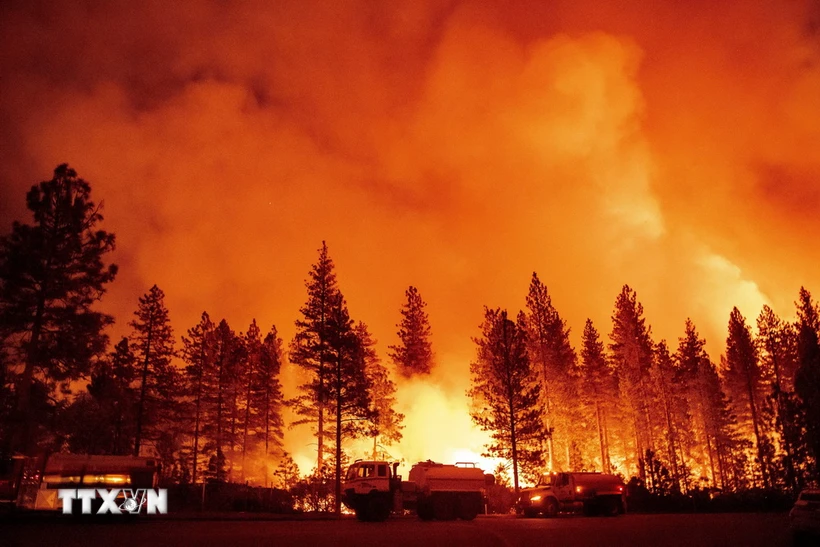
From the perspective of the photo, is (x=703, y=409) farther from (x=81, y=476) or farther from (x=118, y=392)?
(x=81, y=476)

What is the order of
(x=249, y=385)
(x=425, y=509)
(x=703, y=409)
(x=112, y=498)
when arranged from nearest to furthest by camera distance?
(x=112, y=498) → (x=425, y=509) → (x=249, y=385) → (x=703, y=409)

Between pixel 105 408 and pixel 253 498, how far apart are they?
12587 millimetres

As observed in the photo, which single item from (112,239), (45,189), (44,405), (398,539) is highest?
(45,189)

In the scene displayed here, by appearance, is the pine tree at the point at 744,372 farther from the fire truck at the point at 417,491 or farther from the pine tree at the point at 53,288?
the pine tree at the point at 53,288

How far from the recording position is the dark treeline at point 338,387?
99.8 feet

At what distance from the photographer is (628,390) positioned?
206 feet

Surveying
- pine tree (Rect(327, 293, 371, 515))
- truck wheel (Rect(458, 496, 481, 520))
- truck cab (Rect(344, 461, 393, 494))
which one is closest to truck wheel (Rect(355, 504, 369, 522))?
truck cab (Rect(344, 461, 393, 494))

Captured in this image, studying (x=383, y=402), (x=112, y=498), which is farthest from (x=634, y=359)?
(x=112, y=498)

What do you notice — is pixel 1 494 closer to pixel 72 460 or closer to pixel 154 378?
pixel 72 460

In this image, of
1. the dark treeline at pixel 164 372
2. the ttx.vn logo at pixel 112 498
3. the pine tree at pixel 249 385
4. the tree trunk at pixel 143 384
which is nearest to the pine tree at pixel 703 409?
the dark treeline at pixel 164 372

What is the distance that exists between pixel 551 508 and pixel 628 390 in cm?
3537

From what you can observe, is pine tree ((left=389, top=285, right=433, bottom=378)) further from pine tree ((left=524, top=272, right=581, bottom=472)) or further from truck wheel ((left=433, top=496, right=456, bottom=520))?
truck wheel ((left=433, top=496, right=456, bottom=520))

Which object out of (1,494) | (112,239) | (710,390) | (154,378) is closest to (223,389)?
(154,378)

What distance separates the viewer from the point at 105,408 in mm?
39688
